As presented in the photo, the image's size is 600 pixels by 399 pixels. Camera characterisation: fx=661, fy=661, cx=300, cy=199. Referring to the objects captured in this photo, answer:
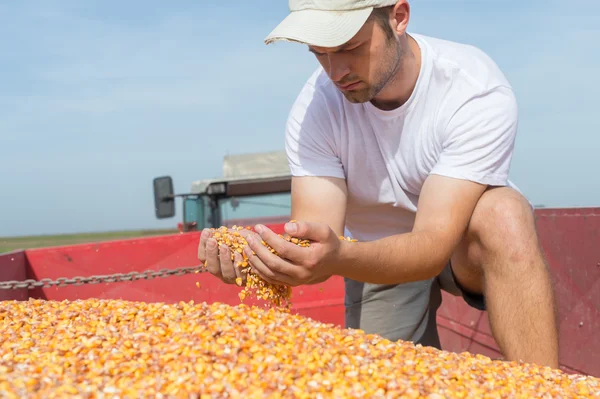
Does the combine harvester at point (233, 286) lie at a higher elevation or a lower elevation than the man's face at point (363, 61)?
lower

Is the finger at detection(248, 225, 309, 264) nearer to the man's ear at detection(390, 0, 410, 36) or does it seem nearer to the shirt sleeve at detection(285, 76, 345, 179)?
the shirt sleeve at detection(285, 76, 345, 179)

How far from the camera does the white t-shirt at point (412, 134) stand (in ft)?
9.22

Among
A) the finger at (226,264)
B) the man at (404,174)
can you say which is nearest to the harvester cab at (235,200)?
the man at (404,174)

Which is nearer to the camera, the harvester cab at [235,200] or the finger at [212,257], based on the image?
the finger at [212,257]

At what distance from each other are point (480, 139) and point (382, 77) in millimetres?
492

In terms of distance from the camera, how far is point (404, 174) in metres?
3.06

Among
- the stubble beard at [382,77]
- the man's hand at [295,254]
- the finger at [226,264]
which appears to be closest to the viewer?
the man's hand at [295,254]

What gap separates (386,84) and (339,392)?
154 cm

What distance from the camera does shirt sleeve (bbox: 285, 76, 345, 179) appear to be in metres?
3.11

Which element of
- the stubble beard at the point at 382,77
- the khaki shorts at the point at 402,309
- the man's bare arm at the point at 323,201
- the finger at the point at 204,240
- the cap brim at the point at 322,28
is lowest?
the khaki shorts at the point at 402,309

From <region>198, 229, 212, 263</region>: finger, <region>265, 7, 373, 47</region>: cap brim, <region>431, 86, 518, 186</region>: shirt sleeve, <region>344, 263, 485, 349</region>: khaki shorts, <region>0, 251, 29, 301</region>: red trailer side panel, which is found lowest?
<region>344, 263, 485, 349</region>: khaki shorts

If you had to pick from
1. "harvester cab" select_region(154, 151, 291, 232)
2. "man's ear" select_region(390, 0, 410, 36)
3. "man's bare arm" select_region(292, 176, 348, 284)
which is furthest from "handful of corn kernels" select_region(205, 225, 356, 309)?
"harvester cab" select_region(154, 151, 291, 232)

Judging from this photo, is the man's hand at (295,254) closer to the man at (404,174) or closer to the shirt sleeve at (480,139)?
the man at (404,174)

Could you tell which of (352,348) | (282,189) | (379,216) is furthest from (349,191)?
(282,189)
